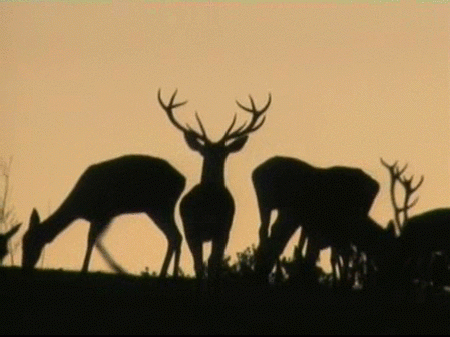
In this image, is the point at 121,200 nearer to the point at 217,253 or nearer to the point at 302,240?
the point at 302,240

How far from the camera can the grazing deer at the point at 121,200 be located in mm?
26859

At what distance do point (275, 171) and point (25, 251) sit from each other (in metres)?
3.92

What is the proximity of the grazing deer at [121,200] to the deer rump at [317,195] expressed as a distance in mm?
1615

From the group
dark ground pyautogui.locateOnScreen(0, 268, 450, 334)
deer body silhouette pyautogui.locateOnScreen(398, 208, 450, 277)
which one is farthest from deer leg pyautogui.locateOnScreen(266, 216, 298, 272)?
dark ground pyautogui.locateOnScreen(0, 268, 450, 334)

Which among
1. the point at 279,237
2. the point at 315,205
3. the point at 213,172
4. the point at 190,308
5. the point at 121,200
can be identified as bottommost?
the point at 190,308

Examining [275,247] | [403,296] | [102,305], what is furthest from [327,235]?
[102,305]

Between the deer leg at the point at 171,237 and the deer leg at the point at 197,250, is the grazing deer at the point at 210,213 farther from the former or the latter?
the deer leg at the point at 171,237

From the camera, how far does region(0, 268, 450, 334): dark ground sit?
60.7ft

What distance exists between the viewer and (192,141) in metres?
24.3

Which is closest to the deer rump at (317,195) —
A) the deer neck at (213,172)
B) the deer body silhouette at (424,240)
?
the deer body silhouette at (424,240)

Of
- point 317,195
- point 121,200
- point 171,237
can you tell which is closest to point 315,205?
point 317,195

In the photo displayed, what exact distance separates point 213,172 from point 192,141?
1.13 m

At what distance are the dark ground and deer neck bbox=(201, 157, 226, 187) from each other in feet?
4.26

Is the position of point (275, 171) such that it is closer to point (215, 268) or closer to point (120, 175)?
point (120, 175)
